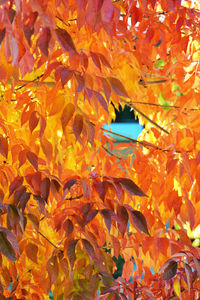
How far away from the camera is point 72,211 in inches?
49.4

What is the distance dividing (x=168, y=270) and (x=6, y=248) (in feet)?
1.36

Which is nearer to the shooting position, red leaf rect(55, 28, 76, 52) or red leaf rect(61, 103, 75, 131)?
red leaf rect(55, 28, 76, 52)

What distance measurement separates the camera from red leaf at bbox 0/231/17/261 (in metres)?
1.01

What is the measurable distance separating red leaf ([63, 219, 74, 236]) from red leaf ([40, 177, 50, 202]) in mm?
86

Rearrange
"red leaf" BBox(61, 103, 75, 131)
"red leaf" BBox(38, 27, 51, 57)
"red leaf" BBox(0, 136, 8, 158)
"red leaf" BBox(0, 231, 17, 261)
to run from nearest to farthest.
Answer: "red leaf" BBox(38, 27, 51, 57) → "red leaf" BBox(0, 231, 17, 261) → "red leaf" BBox(61, 103, 75, 131) → "red leaf" BBox(0, 136, 8, 158)

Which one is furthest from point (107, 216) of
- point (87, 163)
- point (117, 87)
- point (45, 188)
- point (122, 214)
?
point (87, 163)

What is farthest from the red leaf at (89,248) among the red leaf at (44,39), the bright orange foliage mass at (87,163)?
the red leaf at (44,39)

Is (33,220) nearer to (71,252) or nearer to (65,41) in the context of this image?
(71,252)

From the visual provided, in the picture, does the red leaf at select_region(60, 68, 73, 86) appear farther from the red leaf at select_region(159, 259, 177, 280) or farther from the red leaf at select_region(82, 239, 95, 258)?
the red leaf at select_region(159, 259, 177, 280)

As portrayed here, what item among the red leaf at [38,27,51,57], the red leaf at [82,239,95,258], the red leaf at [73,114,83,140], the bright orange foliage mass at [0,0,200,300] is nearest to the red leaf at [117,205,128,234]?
the bright orange foliage mass at [0,0,200,300]

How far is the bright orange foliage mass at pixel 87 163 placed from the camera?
40.1 inches

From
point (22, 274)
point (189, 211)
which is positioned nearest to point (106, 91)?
point (189, 211)

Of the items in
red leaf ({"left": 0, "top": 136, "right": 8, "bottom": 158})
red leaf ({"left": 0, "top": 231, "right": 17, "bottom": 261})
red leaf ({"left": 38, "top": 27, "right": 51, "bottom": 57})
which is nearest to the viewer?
red leaf ({"left": 38, "top": 27, "right": 51, "bottom": 57})

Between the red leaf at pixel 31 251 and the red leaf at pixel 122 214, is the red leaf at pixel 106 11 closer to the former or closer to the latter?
the red leaf at pixel 122 214
